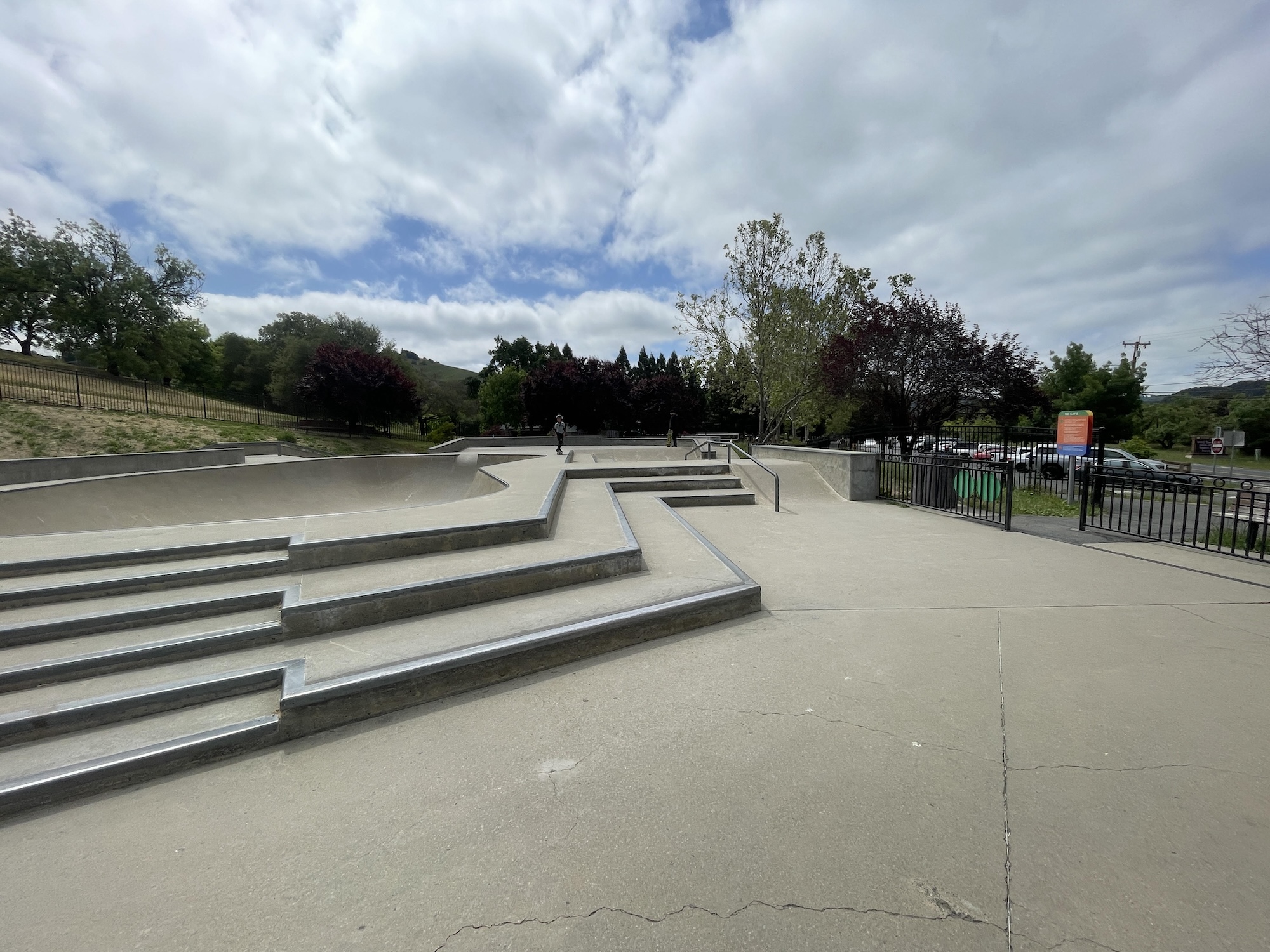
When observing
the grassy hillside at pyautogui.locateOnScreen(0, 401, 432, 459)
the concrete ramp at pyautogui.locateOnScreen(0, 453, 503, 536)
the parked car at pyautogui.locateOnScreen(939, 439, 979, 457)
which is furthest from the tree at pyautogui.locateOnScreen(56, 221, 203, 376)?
the parked car at pyautogui.locateOnScreen(939, 439, 979, 457)

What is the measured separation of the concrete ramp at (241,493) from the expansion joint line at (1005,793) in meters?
7.59

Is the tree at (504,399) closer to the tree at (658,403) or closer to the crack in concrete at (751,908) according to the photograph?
the tree at (658,403)

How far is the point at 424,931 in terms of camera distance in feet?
5.24

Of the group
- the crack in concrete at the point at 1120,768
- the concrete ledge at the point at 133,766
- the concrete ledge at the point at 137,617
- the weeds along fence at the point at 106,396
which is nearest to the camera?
the concrete ledge at the point at 133,766

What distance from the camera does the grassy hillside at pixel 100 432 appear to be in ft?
48.7

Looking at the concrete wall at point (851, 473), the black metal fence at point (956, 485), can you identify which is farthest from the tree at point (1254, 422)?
the concrete wall at point (851, 473)

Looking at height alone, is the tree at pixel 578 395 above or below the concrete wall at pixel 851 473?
above

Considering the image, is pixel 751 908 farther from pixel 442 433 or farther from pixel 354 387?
pixel 442 433

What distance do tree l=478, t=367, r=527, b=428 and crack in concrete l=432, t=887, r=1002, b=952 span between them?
4135cm

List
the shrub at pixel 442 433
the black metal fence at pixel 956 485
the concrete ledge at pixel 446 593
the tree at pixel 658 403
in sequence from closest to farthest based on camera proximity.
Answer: the concrete ledge at pixel 446 593 < the black metal fence at pixel 956 485 < the shrub at pixel 442 433 < the tree at pixel 658 403

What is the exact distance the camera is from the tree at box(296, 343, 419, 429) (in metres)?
29.9

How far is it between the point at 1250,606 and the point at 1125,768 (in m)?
3.84

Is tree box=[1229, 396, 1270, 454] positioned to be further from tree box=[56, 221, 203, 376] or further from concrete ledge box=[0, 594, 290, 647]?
tree box=[56, 221, 203, 376]

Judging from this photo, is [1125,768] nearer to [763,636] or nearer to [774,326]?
[763,636]
